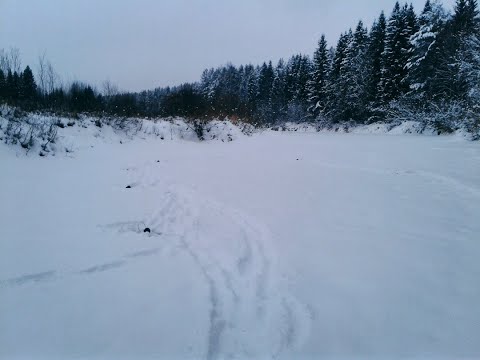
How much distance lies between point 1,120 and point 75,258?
737 centimetres

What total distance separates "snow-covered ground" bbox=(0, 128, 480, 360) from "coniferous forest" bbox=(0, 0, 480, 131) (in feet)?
36.2

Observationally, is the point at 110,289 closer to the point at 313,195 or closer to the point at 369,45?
the point at 313,195

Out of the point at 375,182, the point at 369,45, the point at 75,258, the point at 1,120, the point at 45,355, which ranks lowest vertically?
the point at 45,355

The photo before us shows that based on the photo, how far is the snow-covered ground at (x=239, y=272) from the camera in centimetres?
148

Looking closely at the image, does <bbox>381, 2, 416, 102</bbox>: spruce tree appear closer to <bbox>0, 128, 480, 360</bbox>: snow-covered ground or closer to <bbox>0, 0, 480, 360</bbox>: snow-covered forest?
<bbox>0, 0, 480, 360</bbox>: snow-covered forest

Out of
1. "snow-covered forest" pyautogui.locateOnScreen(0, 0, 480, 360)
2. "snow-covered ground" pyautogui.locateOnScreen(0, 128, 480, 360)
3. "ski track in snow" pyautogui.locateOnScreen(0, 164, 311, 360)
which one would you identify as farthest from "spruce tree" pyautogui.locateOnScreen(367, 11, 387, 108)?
"ski track in snow" pyautogui.locateOnScreen(0, 164, 311, 360)

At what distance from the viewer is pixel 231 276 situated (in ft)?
6.97

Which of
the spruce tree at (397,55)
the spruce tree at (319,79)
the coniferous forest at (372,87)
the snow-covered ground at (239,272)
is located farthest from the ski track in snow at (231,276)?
the spruce tree at (319,79)

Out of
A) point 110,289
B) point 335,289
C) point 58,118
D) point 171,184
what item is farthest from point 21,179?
point 58,118

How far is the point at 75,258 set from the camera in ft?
7.24

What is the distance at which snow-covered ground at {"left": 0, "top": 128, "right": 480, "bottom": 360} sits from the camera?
1.48 metres

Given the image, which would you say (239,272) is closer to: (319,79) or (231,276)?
(231,276)

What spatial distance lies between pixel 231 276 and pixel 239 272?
9cm

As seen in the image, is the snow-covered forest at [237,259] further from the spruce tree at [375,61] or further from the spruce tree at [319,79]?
the spruce tree at [319,79]
